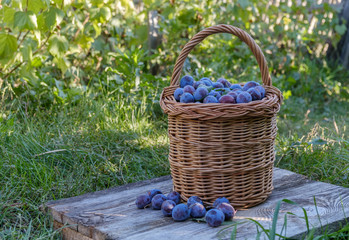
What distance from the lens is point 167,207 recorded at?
5.47 ft

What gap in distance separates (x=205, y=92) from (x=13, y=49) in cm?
150

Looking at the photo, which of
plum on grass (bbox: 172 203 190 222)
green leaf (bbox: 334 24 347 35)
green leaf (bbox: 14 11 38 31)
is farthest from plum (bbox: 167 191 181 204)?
green leaf (bbox: 334 24 347 35)

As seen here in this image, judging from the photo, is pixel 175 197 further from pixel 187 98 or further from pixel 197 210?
pixel 187 98

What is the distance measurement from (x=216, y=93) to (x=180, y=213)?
502 mm

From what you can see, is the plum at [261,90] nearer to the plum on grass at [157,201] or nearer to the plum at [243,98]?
the plum at [243,98]

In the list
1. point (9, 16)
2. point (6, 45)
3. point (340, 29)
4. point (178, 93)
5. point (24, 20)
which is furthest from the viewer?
point (340, 29)

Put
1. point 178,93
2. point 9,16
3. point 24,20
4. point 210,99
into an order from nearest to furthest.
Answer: point 210,99 → point 178,93 → point 24,20 → point 9,16

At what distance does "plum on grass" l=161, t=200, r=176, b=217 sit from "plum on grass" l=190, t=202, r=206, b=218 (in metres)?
0.08

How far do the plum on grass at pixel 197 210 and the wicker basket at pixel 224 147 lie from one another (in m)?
0.09

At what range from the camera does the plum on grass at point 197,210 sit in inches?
64.1

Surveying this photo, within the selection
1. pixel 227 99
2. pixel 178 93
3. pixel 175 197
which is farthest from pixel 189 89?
pixel 175 197

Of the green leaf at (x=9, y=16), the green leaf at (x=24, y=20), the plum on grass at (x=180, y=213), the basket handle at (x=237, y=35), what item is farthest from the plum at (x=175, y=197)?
the green leaf at (x=9, y=16)

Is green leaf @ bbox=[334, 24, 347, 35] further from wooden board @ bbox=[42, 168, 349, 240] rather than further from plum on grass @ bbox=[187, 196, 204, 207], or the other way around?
plum on grass @ bbox=[187, 196, 204, 207]

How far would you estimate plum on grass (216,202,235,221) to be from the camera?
1607 mm
